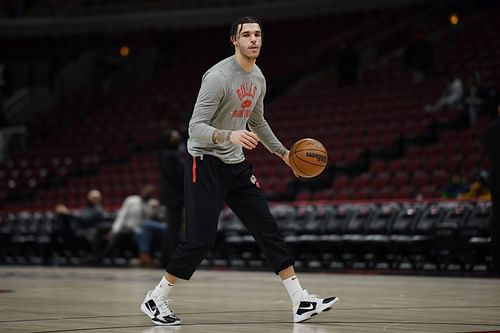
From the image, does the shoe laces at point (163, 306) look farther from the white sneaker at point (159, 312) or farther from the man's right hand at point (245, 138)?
the man's right hand at point (245, 138)

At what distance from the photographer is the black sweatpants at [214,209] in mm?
6141

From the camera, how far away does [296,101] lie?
23641 millimetres

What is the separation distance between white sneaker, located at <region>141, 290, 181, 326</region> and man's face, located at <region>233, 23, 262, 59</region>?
5.35 feet

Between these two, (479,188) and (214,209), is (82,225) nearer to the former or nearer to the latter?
(479,188)

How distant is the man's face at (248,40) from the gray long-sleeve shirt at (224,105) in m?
0.11

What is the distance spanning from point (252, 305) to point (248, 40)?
2221 mm

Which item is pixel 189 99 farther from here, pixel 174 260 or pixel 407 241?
pixel 174 260

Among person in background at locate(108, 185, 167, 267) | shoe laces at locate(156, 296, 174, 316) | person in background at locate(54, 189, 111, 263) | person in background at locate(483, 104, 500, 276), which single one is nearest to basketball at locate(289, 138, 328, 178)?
shoe laces at locate(156, 296, 174, 316)

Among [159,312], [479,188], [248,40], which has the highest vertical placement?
[248,40]

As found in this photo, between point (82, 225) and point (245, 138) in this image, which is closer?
point (245, 138)

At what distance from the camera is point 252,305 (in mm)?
7461

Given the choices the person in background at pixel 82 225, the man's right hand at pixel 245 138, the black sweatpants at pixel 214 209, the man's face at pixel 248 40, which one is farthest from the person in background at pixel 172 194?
the man's right hand at pixel 245 138

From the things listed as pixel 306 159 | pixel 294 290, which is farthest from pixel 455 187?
pixel 294 290

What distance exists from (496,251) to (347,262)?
13.4 ft
